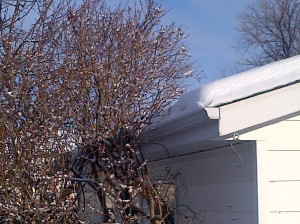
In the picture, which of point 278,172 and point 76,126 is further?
point 76,126

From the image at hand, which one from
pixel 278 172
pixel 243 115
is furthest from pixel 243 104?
pixel 278 172

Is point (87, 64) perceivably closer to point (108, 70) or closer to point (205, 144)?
point (108, 70)

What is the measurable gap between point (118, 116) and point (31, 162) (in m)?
1.15

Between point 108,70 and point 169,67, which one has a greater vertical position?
point 169,67

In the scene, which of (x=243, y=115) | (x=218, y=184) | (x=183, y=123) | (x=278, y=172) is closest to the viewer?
(x=243, y=115)

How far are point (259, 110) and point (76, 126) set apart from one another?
2.55 metres

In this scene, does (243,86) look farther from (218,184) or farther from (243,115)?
(218,184)

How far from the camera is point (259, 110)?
208 inches

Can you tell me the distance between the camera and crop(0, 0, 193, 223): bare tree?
6.58 m

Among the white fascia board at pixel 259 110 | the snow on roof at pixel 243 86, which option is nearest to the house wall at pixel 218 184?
the white fascia board at pixel 259 110

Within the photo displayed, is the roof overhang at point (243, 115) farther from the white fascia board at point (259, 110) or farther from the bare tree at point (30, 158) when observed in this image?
the bare tree at point (30, 158)

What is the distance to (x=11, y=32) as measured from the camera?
30.1ft

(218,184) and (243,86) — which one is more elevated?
(243,86)

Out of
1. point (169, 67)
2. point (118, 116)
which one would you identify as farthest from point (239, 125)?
point (169, 67)
